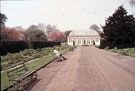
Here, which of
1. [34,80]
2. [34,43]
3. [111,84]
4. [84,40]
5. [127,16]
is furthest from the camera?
[84,40]

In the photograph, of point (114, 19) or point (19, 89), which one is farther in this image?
point (114, 19)

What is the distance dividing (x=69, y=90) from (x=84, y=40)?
48792 millimetres

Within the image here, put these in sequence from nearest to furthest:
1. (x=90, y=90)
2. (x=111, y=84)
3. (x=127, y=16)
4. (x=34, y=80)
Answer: (x=90, y=90) → (x=111, y=84) → (x=34, y=80) → (x=127, y=16)

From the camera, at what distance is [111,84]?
18.6 ft

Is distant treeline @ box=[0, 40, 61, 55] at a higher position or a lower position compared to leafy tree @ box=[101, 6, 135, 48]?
lower

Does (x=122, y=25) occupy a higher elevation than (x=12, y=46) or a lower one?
higher

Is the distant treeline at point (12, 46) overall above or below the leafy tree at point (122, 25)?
below

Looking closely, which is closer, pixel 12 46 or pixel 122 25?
pixel 122 25

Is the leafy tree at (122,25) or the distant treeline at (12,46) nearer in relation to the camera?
the leafy tree at (122,25)

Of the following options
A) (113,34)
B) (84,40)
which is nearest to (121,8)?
(113,34)

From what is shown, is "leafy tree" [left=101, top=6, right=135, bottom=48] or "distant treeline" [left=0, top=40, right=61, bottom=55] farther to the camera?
"distant treeline" [left=0, top=40, right=61, bottom=55]

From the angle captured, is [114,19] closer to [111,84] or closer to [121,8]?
[121,8]

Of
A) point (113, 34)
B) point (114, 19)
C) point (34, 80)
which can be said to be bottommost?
point (34, 80)

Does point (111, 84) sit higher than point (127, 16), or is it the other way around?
point (127, 16)
